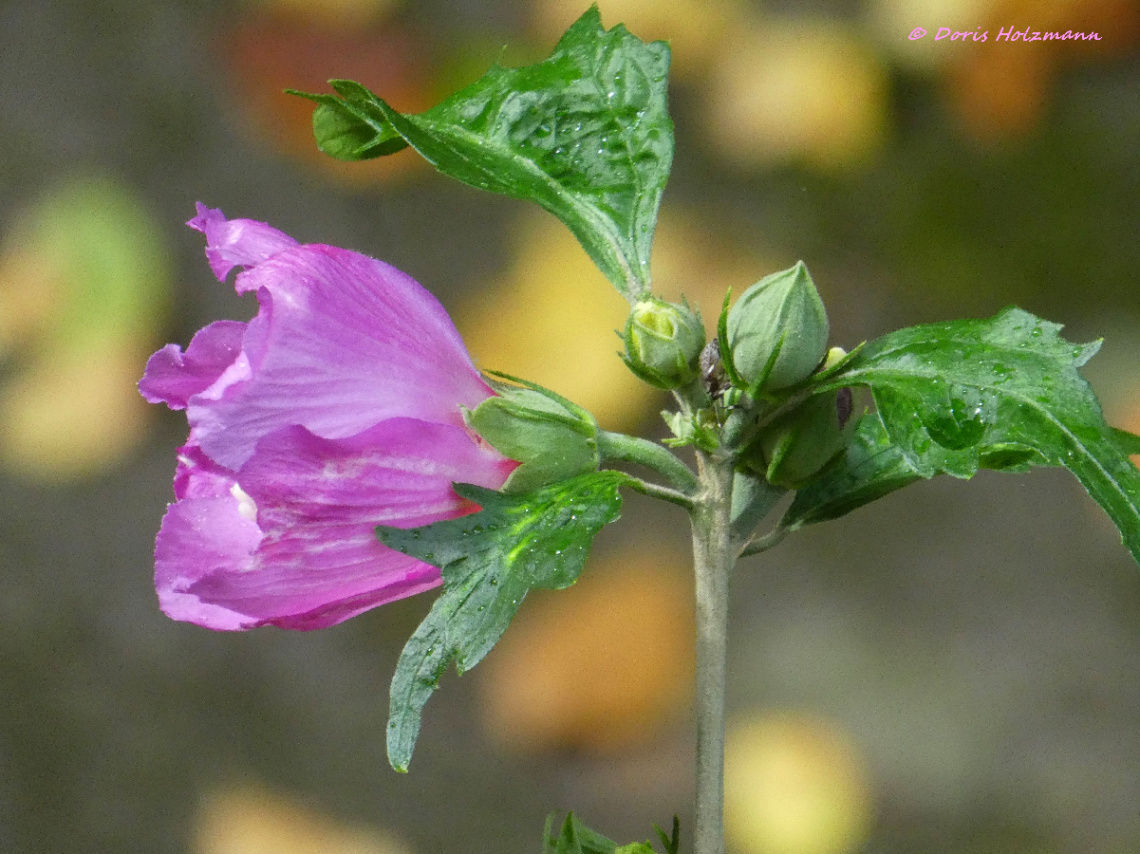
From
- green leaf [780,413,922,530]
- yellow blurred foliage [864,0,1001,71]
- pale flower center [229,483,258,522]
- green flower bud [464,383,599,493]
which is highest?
yellow blurred foliage [864,0,1001,71]

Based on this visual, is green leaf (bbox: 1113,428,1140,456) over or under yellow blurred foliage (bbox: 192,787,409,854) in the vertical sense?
over

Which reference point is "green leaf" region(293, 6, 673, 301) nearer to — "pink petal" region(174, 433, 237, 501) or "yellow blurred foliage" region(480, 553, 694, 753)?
"pink petal" region(174, 433, 237, 501)

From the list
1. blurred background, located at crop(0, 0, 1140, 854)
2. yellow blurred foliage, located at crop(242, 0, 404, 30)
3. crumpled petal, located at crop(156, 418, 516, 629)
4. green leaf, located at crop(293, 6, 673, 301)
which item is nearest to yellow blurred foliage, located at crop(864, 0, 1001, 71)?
blurred background, located at crop(0, 0, 1140, 854)

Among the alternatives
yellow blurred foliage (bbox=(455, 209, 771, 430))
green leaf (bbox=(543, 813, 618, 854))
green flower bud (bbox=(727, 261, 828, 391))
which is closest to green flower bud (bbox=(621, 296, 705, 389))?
green flower bud (bbox=(727, 261, 828, 391))

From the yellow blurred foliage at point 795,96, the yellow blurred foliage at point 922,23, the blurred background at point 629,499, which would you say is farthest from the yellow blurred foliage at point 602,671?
the yellow blurred foliage at point 922,23

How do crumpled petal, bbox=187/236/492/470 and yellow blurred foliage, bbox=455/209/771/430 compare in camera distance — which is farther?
yellow blurred foliage, bbox=455/209/771/430
